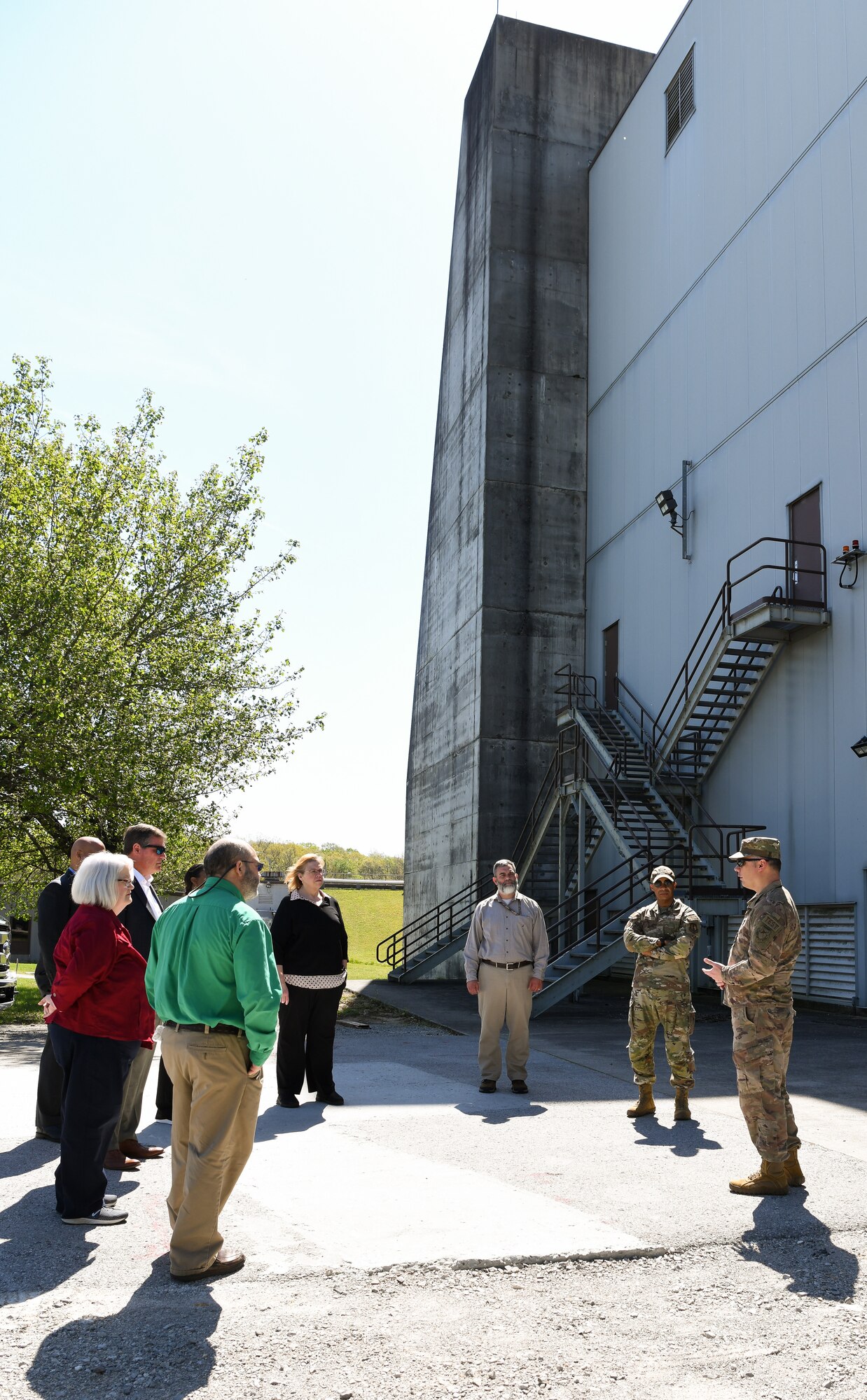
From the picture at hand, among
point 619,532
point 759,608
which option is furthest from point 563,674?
point 759,608

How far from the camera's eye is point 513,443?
26.4 m

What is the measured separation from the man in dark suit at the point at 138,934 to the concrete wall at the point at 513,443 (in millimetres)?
18037

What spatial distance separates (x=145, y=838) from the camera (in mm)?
6742

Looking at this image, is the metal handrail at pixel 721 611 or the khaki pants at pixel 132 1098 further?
the metal handrail at pixel 721 611

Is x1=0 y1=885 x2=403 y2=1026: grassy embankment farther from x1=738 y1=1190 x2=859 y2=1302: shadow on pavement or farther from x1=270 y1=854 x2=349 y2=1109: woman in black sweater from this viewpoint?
x1=738 y1=1190 x2=859 y2=1302: shadow on pavement

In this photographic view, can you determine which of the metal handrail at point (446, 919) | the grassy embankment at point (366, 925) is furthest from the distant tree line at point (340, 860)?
the metal handrail at point (446, 919)

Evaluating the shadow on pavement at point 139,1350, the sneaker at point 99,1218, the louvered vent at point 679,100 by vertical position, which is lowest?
the sneaker at point 99,1218

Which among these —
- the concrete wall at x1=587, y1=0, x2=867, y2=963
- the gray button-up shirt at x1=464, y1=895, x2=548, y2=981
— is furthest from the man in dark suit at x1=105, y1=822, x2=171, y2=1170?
the concrete wall at x1=587, y1=0, x2=867, y2=963

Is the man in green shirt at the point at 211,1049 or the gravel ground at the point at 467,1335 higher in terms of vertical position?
the man in green shirt at the point at 211,1049

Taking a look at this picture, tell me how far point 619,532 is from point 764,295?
22.7 feet

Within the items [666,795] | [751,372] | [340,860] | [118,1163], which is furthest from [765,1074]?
[340,860]

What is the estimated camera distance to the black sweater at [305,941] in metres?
8.48

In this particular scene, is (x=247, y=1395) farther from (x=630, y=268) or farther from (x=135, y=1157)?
(x=630, y=268)

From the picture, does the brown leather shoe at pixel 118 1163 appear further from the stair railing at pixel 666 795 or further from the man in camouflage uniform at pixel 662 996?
the stair railing at pixel 666 795
